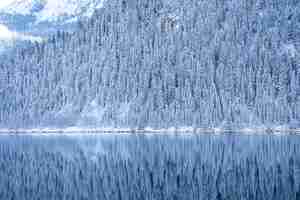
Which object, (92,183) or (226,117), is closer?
(92,183)

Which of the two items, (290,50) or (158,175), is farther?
(290,50)

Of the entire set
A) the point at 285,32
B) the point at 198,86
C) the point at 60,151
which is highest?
the point at 285,32

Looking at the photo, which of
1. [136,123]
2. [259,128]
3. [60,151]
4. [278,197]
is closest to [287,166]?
[278,197]

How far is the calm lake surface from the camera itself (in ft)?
171

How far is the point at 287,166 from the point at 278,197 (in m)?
19.9

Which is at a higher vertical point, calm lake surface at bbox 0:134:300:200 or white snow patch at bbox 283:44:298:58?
white snow patch at bbox 283:44:298:58

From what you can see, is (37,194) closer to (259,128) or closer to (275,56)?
(259,128)

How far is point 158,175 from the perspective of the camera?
210ft

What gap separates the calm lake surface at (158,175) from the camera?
5212 centimetres

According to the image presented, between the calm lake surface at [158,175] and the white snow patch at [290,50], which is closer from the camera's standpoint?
the calm lake surface at [158,175]

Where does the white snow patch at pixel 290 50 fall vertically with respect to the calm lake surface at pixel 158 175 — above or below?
above

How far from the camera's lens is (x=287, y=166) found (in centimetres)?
6612

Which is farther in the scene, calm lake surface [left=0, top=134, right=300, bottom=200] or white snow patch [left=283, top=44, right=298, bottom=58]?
white snow patch [left=283, top=44, right=298, bottom=58]

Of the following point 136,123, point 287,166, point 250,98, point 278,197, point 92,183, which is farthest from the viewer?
point 136,123
